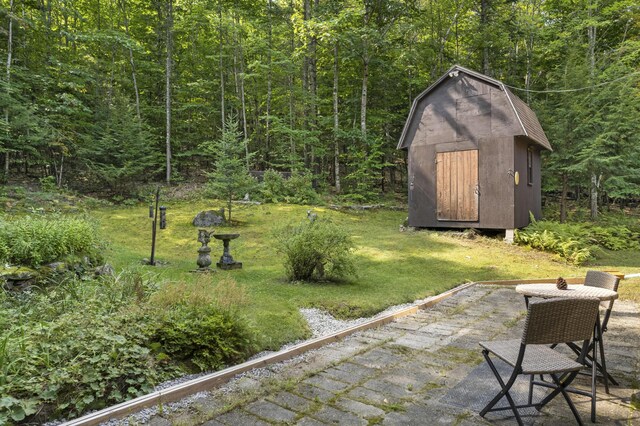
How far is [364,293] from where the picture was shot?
20.7 ft

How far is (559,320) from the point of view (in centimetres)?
250

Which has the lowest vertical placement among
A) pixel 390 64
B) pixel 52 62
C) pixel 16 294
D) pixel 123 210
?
pixel 16 294

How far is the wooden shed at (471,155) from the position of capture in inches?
451

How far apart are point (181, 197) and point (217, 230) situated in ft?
19.6

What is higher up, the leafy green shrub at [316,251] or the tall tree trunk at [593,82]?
the tall tree trunk at [593,82]

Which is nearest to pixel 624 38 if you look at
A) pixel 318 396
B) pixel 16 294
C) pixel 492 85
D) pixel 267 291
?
pixel 492 85

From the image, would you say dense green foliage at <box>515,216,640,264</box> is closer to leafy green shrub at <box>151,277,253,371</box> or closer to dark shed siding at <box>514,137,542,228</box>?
dark shed siding at <box>514,137,542,228</box>

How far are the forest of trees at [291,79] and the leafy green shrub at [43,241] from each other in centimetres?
1046

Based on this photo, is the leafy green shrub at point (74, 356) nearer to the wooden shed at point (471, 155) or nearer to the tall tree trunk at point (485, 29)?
the wooden shed at point (471, 155)

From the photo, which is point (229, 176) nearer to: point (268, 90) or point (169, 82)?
point (268, 90)

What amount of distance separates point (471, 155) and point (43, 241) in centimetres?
1138

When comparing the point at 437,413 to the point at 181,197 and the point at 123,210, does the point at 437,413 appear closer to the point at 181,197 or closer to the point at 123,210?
the point at 123,210

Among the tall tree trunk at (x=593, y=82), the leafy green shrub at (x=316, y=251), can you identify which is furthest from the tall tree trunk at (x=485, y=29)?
the leafy green shrub at (x=316, y=251)

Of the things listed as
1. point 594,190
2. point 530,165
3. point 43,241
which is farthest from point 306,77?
point 43,241
